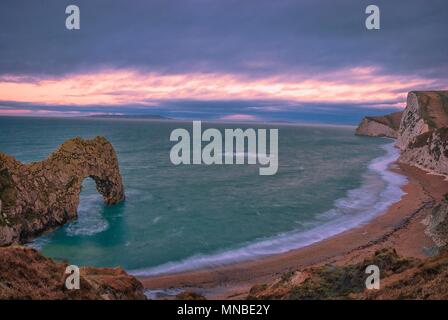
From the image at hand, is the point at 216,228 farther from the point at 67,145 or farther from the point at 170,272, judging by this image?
the point at 67,145

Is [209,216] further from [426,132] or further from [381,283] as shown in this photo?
[426,132]

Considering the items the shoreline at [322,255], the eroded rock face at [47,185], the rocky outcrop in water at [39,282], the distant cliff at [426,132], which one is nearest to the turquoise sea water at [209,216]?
the shoreline at [322,255]

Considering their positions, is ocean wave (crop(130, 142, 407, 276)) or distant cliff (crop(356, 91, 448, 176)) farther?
distant cliff (crop(356, 91, 448, 176))

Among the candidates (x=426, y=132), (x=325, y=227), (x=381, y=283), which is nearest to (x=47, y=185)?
(x=325, y=227)

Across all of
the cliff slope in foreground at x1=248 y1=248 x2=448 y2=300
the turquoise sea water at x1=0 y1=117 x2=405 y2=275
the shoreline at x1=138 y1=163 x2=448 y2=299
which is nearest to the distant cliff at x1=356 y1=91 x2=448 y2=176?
the turquoise sea water at x1=0 y1=117 x2=405 y2=275

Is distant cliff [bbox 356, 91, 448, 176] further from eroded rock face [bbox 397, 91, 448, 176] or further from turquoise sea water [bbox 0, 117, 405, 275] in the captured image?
turquoise sea water [bbox 0, 117, 405, 275]

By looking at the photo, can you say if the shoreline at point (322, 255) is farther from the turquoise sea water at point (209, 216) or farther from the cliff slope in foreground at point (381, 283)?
the cliff slope in foreground at point (381, 283)
